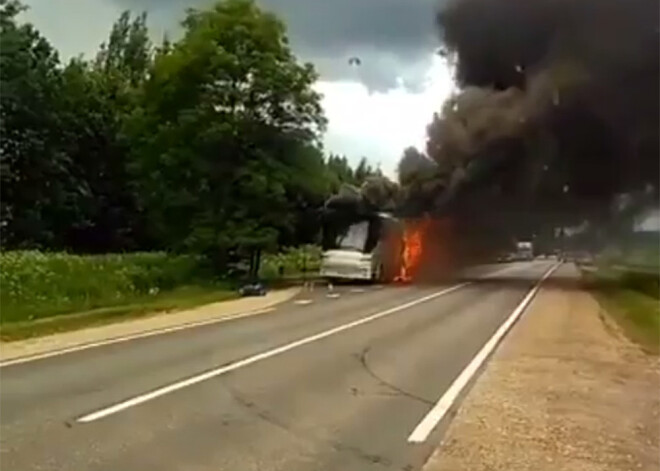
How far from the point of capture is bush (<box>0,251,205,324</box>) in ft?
97.8

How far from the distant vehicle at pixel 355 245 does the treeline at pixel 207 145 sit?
91cm

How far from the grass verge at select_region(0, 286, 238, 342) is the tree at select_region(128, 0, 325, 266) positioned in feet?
13.5

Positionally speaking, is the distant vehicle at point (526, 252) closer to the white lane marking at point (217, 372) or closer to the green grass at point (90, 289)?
the green grass at point (90, 289)

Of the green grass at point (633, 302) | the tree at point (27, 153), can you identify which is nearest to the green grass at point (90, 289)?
the tree at point (27, 153)

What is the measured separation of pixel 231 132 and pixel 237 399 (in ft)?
113

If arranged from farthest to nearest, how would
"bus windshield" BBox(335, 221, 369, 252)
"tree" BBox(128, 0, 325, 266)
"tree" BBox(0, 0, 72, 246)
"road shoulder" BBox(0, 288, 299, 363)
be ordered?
"tree" BBox(0, 0, 72, 246), "bus windshield" BBox(335, 221, 369, 252), "tree" BBox(128, 0, 325, 266), "road shoulder" BBox(0, 288, 299, 363)

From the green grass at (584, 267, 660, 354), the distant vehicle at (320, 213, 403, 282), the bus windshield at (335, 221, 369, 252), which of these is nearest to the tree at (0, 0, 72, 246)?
the distant vehicle at (320, 213, 403, 282)

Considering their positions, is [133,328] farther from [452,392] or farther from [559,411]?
[559,411]

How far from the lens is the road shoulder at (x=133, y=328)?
19484 mm

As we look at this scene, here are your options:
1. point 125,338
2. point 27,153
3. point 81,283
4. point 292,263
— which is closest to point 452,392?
point 125,338

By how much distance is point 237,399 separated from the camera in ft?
41.4

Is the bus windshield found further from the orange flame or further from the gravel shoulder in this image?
the gravel shoulder

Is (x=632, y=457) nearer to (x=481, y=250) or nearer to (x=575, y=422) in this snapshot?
(x=575, y=422)

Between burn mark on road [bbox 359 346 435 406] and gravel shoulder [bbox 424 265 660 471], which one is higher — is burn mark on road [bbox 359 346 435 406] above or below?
above
